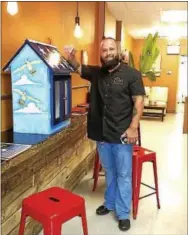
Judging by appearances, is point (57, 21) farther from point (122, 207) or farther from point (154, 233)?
point (154, 233)

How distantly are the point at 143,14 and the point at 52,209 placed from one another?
18.3 feet

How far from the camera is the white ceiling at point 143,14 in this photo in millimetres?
5441

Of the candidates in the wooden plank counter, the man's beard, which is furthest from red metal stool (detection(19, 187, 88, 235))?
the man's beard

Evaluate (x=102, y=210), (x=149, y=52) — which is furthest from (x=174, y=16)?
(x=102, y=210)

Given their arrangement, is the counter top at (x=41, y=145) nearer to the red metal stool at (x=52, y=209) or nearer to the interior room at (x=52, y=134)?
the interior room at (x=52, y=134)

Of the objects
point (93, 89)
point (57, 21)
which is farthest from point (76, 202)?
point (57, 21)

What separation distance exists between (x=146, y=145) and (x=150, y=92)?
13.7 feet

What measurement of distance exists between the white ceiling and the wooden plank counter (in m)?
3.21

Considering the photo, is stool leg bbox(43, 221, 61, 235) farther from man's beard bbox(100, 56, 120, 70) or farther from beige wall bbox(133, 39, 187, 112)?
beige wall bbox(133, 39, 187, 112)

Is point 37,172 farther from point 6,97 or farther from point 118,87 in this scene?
point 118,87

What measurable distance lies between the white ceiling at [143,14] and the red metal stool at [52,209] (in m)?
4.46

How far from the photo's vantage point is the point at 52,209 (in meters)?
1.65

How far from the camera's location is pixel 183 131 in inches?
262

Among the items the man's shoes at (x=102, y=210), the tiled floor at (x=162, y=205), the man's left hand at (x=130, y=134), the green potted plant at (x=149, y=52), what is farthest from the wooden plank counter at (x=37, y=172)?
the green potted plant at (x=149, y=52)
